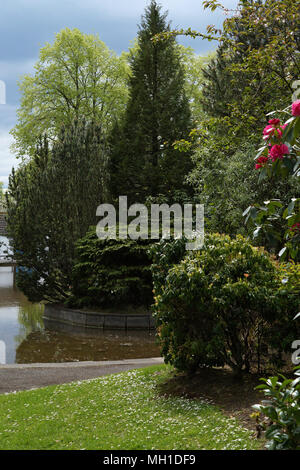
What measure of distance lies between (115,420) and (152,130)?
51.2 feet

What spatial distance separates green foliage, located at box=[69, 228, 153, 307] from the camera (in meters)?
13.0

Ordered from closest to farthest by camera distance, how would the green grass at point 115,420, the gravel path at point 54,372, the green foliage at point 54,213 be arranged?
the green grass at point 115,420 < the gravel path at point 54,372 < the green foliage at point 54,213

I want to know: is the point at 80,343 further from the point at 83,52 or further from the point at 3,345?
the point at 83,52

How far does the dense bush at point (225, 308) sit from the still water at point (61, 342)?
155 inches

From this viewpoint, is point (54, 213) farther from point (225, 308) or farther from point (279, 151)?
point (279, 151)

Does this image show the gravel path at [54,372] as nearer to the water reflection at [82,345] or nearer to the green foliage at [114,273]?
the water reflection at [82,345]

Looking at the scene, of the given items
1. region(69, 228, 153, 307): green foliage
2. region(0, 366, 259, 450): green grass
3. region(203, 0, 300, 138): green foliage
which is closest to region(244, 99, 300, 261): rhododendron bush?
region(0, 366, 259, 450): green grass

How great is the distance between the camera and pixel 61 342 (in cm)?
1102

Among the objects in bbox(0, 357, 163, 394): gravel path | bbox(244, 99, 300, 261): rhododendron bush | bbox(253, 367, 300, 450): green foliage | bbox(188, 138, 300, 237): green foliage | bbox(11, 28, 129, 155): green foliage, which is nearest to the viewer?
bbox(244, 99, 300, 261): rhododendron bush

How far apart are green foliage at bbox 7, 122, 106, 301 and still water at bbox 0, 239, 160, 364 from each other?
1.25 m

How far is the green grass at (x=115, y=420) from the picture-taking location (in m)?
4.14

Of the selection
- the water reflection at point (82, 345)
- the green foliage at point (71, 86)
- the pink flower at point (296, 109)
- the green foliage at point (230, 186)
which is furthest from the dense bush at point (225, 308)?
the green foliage at point (71, 86)

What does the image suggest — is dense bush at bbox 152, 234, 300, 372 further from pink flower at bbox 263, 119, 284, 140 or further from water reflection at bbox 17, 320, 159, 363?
water reflection at bbox 17, 320, 159, 363
